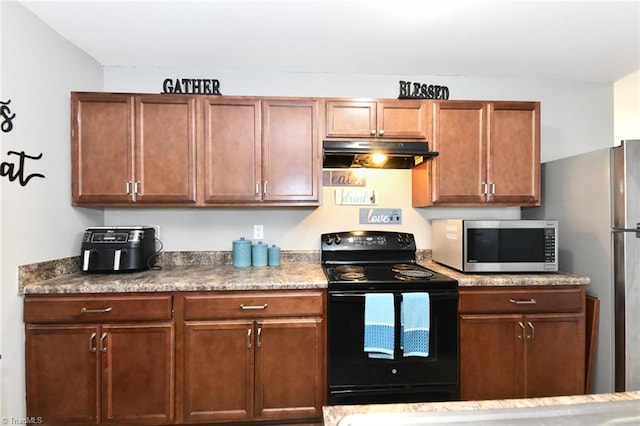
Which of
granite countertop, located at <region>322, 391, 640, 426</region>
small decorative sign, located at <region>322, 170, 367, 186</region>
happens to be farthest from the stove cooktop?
granite countertop, located at <region>322, 391, 640, 426</region>

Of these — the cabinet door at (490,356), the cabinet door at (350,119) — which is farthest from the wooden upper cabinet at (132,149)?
the cabinet door at (490,356)

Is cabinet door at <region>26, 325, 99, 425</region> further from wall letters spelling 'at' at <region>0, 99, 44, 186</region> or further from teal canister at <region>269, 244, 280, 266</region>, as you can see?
teal canister at <region>269, 244, 280, 266</region>

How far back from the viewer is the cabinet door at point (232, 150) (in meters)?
2.17

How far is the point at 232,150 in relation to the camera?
2184 mm

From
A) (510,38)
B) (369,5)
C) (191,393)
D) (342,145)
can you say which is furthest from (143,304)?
(510,38)

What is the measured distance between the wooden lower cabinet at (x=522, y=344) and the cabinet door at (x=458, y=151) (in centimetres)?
73

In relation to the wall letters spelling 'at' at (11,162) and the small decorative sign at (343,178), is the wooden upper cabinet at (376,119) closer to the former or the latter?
the small decorative sign at (343,178)

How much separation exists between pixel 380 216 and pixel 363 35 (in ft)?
4.38

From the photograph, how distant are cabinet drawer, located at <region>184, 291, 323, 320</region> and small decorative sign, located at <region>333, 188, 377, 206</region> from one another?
908 mm

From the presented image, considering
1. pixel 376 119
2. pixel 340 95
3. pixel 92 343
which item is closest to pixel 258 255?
pixel 92 343

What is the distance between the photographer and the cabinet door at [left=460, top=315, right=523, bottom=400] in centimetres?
195

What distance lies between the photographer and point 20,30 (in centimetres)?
173

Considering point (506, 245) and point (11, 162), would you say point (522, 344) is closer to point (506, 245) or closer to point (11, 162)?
point (506, 245)

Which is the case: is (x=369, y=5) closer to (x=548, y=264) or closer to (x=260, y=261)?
(x=260, y=261)
